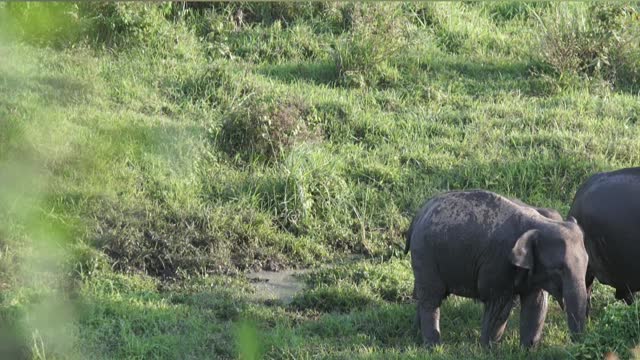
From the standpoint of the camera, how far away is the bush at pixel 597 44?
11727 millimetres

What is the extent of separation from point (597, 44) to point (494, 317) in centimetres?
543

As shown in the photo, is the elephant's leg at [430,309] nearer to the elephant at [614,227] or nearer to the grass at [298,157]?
the grass at [298,157]

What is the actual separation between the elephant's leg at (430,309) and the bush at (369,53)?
13.9 ft

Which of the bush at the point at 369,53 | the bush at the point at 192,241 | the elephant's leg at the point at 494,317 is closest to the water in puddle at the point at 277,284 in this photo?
the bush at the point at 192,241

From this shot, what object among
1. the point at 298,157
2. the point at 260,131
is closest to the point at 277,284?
the point at 298,157

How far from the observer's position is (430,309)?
7.27 metres

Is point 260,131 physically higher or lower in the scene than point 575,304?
lower

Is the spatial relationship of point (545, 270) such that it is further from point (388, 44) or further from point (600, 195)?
point (388, 44)

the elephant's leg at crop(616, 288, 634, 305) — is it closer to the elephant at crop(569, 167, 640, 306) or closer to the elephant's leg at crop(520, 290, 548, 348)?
the elephant at crop(569, 167, 640, 306)

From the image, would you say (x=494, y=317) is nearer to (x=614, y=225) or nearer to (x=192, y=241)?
(x=614, y=225)

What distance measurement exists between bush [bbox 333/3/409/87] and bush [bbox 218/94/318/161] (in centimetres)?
159

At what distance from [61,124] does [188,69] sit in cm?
715

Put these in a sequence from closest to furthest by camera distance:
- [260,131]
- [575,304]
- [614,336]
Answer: [614,336] → [575,304] → [260,131]

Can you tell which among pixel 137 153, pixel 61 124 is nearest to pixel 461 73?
pixel 137 153
